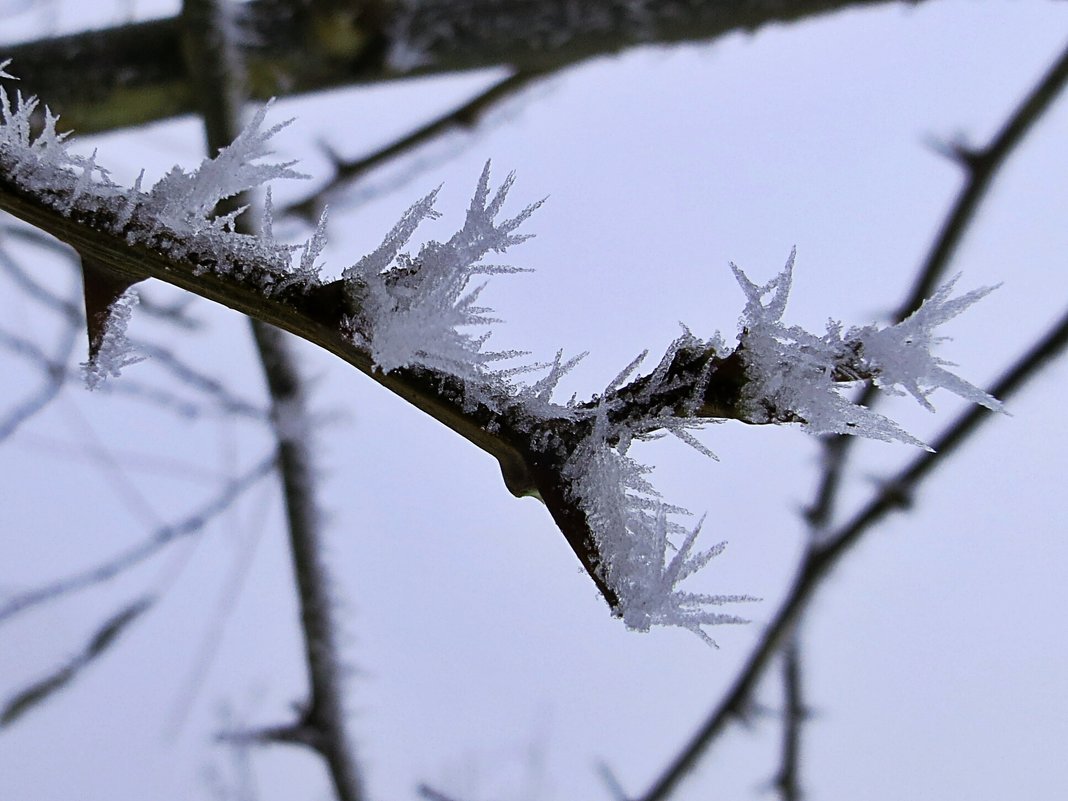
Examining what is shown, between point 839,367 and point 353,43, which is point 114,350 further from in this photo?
point 353,43

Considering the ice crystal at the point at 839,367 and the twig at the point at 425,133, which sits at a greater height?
the twig at the point at 425,133

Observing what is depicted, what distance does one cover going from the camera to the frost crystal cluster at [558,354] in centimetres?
24

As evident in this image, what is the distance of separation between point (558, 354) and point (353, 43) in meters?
0.64

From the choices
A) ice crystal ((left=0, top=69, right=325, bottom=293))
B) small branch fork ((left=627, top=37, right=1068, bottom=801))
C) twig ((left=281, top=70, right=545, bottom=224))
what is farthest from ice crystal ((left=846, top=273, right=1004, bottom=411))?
twig ((left=281, top=70, right=545, bottom=224))

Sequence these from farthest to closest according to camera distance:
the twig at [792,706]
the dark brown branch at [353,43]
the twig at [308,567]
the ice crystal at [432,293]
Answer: the twig at [792,706] < the twig at [308,567] < the dark brown branch at [353,43] < the ice crystal at [432,293]

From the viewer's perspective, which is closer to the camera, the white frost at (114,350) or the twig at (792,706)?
the white frost at (114,350)

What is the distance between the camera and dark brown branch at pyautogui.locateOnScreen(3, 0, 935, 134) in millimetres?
780

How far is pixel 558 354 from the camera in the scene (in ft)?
0.89

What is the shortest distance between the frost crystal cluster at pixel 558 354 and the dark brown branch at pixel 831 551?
0.66 metres

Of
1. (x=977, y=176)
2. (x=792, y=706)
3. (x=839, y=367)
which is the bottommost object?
(x=839, y=367)

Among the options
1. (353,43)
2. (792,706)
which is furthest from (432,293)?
(792,706)

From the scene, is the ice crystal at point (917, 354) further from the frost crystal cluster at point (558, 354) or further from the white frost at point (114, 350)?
the white frost at point (114, 350)

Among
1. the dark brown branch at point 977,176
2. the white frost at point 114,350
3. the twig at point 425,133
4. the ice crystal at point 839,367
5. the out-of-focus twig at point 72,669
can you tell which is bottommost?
the ice crystal at point 839,367

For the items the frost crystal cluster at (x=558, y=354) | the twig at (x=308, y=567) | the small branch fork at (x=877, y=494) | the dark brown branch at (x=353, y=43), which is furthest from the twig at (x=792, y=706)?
the frost crystal cluster at (x=558, y=354)
